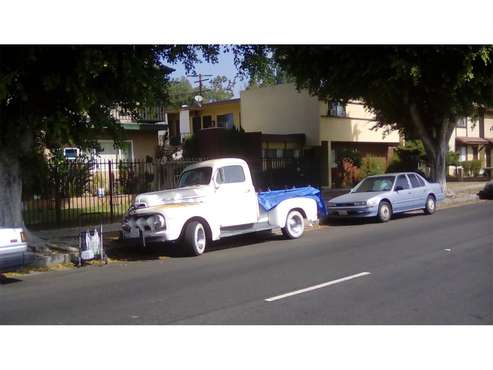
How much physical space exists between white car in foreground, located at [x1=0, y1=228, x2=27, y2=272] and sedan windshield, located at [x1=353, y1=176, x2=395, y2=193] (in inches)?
432

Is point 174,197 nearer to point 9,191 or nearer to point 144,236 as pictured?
point 144,236

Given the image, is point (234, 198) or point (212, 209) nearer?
point (212, 209)

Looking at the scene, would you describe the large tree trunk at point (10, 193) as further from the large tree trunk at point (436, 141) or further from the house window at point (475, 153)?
the house window at point (475, 153)

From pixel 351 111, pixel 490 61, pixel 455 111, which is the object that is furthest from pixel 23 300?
pixel 351 111

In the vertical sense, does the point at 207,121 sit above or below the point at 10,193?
above

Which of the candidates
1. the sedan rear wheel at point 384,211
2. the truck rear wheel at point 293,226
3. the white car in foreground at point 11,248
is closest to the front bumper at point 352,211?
the sedan rear wheel at point 384,211

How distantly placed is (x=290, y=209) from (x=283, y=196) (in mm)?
362

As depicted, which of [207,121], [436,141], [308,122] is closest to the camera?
[436,141]

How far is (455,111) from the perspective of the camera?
65.0ft

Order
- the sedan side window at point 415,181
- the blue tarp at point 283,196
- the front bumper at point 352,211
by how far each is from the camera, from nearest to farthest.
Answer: the blue tarp at point 283,196
the front bumper at point 352,211
the sedan side window at point 415,181

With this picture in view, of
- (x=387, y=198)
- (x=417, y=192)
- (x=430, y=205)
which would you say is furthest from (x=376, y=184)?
(x=430, y=205)

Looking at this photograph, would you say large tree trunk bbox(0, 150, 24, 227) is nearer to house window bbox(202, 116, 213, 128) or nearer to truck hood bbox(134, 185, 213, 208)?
truck hood bbox(134, 185, 213, 208)

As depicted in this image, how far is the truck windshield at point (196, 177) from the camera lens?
12.6 metres

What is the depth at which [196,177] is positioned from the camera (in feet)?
42.1
